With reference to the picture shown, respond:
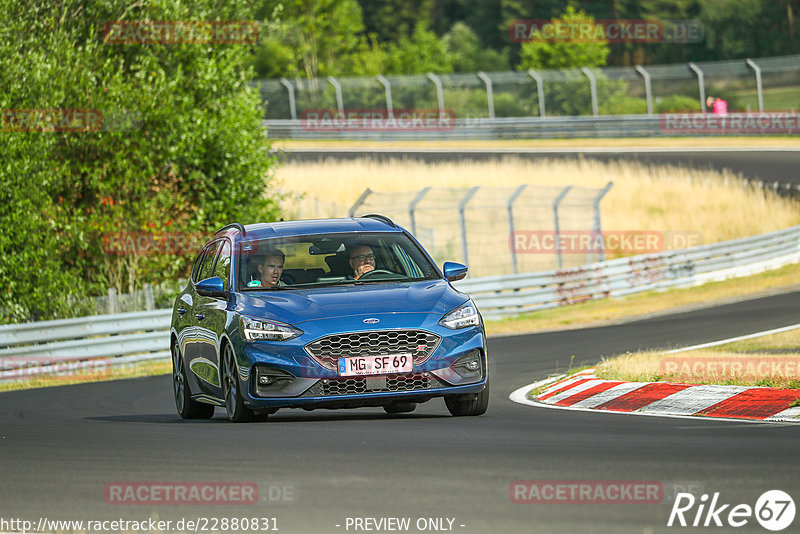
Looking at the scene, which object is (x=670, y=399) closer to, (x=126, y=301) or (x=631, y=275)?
(x=126, y=301)

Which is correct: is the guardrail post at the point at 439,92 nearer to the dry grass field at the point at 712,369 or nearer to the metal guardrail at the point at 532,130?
the metal guardrail at the point at 532,130

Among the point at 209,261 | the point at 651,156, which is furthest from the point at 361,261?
the point at 651,156

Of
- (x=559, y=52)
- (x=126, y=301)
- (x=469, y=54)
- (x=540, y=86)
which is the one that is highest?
(x=469, y=54)

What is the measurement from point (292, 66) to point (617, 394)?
68.5m

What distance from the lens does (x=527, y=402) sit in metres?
12.1

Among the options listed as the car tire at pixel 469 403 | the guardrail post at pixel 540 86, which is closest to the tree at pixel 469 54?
the guardrail post at pixel 540 86

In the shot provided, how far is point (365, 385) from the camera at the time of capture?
940cm

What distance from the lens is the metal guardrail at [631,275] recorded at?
27.2 m

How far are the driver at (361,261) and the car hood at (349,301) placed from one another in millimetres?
363

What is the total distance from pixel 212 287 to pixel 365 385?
5.42 feet

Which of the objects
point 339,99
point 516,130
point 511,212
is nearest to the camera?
point 511,212

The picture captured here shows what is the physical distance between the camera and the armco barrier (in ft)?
68.1

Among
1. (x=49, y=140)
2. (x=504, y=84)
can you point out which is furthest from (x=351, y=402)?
(x=504, y=84)

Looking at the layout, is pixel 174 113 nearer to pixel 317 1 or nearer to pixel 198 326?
pixel 198 326
